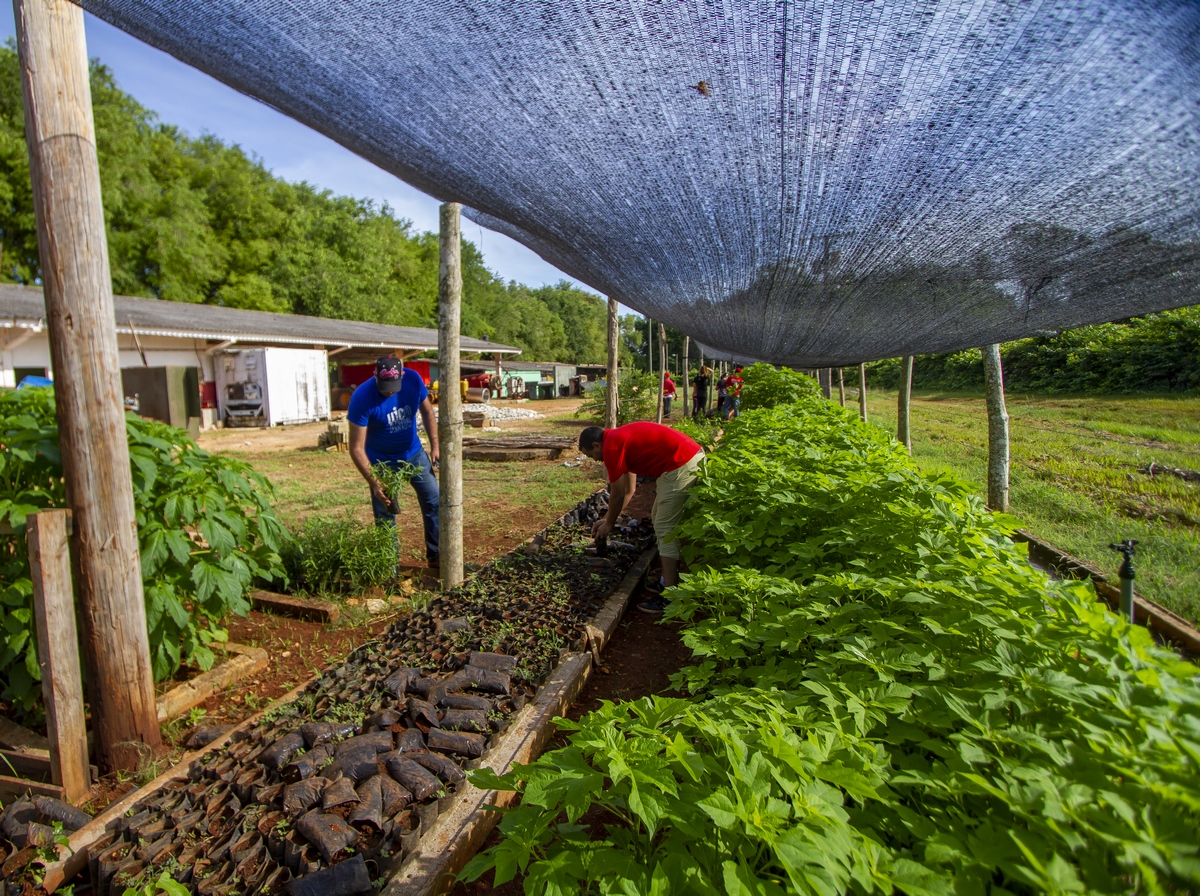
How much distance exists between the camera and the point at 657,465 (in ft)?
15.9

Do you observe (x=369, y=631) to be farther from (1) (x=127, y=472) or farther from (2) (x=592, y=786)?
(2) (x=592, y=786)

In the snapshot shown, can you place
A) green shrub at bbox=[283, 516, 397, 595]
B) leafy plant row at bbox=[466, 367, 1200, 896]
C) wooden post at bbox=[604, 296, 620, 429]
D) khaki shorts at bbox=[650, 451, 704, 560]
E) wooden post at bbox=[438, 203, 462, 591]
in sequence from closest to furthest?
leafy plant row at bbox=[466, 367, 1200, 896]
wooden post at bbox=[438, 203, 462, 591]
green shrub at bbox=[283, 516, 397, 595]
khaki shorts at bbox=[650, 451, 704, 560]
wooden post at bbox=[604, 296, 620, 429]

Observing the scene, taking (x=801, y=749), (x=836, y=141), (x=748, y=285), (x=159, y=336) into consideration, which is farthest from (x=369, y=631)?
(x=159, y=336)

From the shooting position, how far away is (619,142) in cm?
194

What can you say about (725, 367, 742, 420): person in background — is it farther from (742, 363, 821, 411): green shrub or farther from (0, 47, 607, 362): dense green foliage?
(0, 47, 607, 362): dense green foliage

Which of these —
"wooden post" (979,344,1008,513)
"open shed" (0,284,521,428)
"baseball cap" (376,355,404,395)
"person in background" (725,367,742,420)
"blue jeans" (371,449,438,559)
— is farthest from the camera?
"person in background" (725,367,742,420)

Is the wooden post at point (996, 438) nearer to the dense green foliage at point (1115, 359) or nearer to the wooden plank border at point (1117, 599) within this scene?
the wooden plank border at point (1117, 599)

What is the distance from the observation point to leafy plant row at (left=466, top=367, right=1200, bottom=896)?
0.94 m

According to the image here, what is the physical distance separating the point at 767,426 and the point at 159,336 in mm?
16990

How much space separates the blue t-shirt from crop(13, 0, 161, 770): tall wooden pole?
233cm

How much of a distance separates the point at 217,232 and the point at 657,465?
37.3m

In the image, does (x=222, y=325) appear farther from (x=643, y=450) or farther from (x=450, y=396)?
(x=643, y=450)

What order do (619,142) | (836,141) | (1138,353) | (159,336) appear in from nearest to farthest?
(836,141), (619,142), (159,336), (1138,353)

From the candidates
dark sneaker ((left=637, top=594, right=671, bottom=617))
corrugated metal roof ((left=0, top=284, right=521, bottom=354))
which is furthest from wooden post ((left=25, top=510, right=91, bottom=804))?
corrugated metal roof ((left=0, top=284, right=521, bottom=354))
